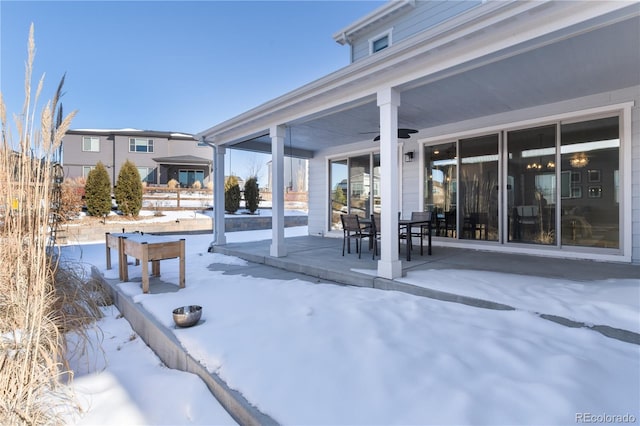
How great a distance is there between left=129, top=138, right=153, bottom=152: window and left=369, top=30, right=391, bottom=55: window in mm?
17422

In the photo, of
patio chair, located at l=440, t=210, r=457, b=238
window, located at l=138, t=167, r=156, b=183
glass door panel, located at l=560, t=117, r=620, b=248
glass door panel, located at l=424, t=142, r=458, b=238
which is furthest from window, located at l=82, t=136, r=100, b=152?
glass door panel, located at l=560, t=117, r=620, b=248

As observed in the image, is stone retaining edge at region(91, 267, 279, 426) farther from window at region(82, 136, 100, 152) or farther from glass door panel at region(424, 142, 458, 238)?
window at region(82, 136, 100, 152)

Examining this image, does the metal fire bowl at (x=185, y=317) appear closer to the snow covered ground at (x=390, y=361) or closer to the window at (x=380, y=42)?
the snow covered ground at (x=390, y=361)

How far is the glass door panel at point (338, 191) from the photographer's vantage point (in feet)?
26.7

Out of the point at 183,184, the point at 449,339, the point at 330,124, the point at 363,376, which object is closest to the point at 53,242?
the point at 363,376

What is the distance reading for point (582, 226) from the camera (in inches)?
186

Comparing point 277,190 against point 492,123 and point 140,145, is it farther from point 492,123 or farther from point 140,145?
point 140,145

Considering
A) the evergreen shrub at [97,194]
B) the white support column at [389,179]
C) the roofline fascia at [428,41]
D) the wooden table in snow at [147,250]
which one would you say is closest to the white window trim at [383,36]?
the roofline fascia at [428,41]

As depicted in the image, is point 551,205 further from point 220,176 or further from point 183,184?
point 183,184

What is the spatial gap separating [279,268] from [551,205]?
14.4 ft

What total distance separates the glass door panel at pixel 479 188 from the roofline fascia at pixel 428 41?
3.12 meters

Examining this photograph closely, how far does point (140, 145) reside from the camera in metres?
20.1

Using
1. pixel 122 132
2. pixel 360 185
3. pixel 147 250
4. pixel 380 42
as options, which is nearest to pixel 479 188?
pixel 360 185

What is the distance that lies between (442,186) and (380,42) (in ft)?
13.1
